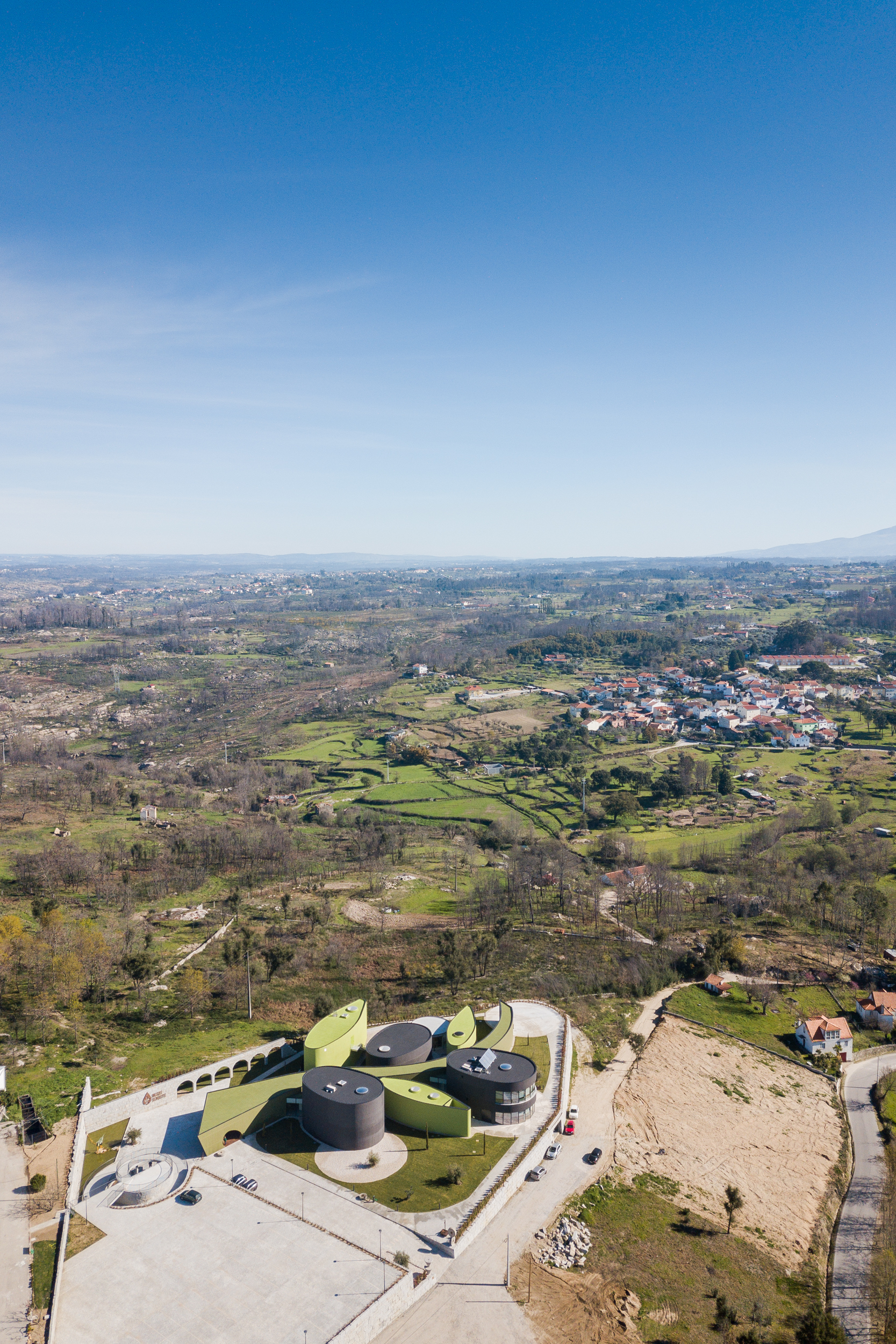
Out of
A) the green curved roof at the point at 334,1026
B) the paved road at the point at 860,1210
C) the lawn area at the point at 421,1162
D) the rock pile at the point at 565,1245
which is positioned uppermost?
the green curved roof at the point at 334,1026

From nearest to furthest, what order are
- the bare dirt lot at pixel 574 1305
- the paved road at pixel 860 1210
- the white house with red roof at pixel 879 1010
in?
the bare dirt lot at pixel 574 1305
the paved road at pixel 860 1210
the white house with red roof at pixel 879 1010

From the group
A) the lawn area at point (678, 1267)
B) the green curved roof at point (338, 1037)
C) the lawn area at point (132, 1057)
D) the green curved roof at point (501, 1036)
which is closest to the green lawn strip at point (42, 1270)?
the lawn area at point (132, 1057)

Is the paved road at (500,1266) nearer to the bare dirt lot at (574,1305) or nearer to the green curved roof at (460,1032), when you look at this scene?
the bare dirt lot at (574,1305)

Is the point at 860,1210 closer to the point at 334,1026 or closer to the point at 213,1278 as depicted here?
the point at 334,1026

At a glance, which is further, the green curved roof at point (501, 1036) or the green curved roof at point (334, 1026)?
the green curved roof at point (501, 1036)

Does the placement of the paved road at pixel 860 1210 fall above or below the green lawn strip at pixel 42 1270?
below

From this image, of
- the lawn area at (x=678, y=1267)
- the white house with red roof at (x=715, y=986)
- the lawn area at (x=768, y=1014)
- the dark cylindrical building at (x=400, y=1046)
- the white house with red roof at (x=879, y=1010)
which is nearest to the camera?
the lawn area at (x=678, y=1267)

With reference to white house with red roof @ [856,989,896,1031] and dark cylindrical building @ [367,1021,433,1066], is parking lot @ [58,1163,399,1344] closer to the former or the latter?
dark cylindrical building @ [367,1021,433,1066]
